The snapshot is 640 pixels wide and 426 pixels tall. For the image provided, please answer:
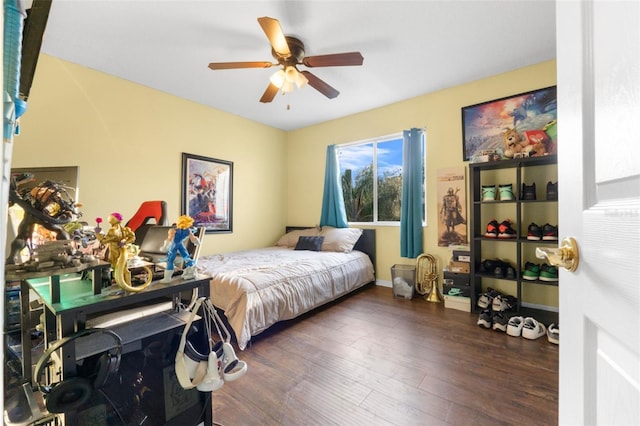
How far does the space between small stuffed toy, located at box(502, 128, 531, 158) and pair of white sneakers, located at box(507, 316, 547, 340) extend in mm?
1537

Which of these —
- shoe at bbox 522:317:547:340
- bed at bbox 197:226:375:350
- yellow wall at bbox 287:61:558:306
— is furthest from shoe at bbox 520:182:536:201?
bed at bbox 197:226:375:350

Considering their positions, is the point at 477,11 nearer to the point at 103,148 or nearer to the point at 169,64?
the point at 169,64

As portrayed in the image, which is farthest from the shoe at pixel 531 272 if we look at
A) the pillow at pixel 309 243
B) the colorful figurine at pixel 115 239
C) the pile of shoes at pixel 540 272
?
the colorful figurine at pixel 115 239

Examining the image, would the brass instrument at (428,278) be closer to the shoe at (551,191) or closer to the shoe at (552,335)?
the shoe at (552,335)

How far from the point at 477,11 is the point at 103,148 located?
3.64m

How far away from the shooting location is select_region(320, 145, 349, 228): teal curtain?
Answer: 4059mm

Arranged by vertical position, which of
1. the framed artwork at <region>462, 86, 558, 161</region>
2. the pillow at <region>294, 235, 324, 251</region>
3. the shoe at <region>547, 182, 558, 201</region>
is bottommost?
the pillow at <region>294, 235, 324, 251</region>

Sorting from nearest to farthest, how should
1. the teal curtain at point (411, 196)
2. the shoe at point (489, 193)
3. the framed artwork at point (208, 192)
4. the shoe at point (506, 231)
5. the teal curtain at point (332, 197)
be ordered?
1. the shoe at point (506, 231)
2. the shoe at point (489, 193)
3. the teal curtain at point (411, 196)
4. the framed artwork at point (208, 192)
5. the teal curtain at point (332, 197)

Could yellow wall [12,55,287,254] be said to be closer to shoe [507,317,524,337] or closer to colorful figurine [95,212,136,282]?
colorful figurine [95,212,136,282]

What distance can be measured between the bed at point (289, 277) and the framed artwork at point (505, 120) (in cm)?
173

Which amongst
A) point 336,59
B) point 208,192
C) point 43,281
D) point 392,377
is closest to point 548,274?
point 392,377

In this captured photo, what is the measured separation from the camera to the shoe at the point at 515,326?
2209 millimetres

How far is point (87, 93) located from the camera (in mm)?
2666

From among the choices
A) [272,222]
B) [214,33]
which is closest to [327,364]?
[214,33]
